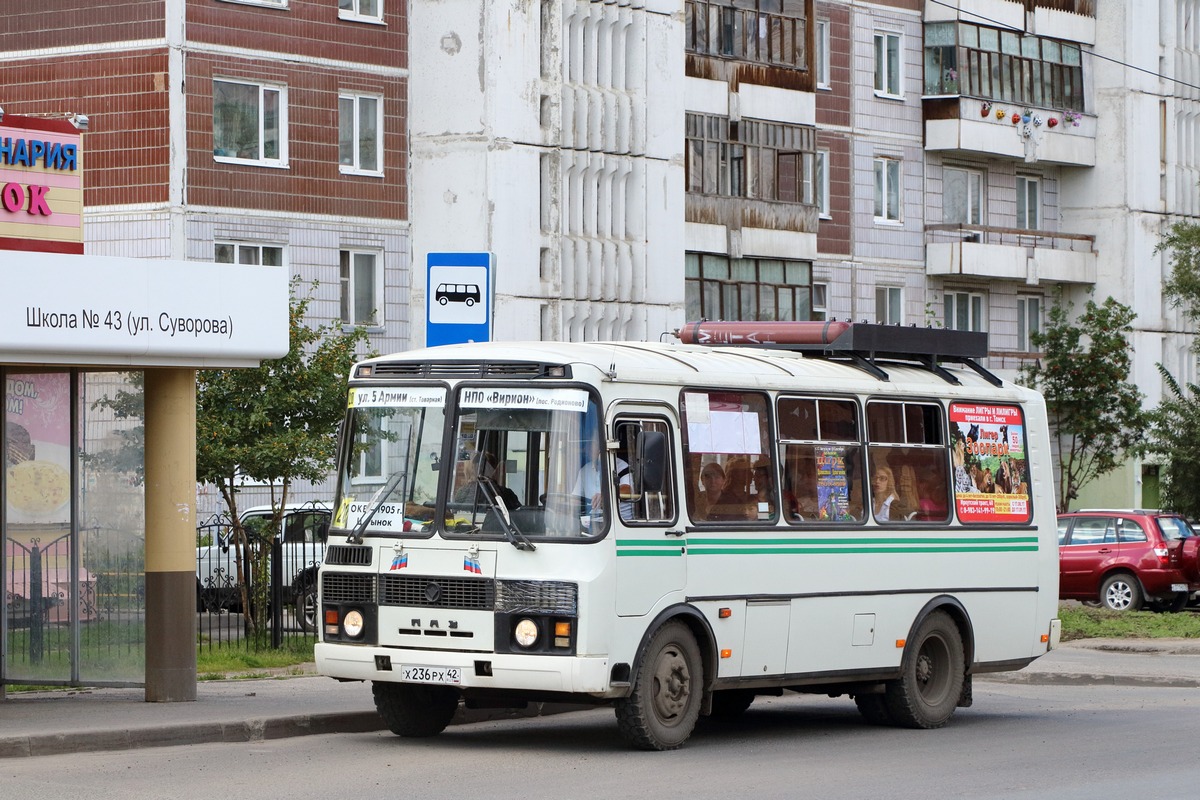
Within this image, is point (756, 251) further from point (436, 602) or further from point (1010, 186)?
point (436, 602)

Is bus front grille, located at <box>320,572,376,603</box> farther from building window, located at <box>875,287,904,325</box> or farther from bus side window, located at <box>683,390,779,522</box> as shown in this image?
building window, located at <box>875,287,904,325</box>

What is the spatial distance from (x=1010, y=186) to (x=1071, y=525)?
2066 centimetres

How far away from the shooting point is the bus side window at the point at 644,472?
14.4m

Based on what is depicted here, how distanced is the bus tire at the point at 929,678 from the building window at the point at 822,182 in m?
32.6

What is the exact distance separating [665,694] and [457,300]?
11.7 ft

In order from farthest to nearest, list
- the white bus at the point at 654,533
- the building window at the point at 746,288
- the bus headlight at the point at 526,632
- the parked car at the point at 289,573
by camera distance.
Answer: the building window at the point at 746,288, the parked car at the point at 289,573, the white bus at the point at 654,533, the bus headlight at the point at 526,632

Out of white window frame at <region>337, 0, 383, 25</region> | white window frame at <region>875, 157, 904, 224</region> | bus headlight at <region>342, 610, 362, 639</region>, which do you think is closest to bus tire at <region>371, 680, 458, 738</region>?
bus headlight at <region>342, 610, 362, 639</region>

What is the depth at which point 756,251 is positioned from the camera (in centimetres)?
4612

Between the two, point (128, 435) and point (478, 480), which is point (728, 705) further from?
point (128, 435)

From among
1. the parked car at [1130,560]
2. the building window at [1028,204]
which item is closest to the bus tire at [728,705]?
the parked car at [1130,560]

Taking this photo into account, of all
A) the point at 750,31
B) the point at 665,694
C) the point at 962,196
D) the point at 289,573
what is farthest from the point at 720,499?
the point at 962,196

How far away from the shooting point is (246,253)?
37.6 metres

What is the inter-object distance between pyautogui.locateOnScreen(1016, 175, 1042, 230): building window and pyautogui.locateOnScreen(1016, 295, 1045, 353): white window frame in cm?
183

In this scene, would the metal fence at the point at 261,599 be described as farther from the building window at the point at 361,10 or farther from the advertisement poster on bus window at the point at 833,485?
the building window at the point at 361,10
